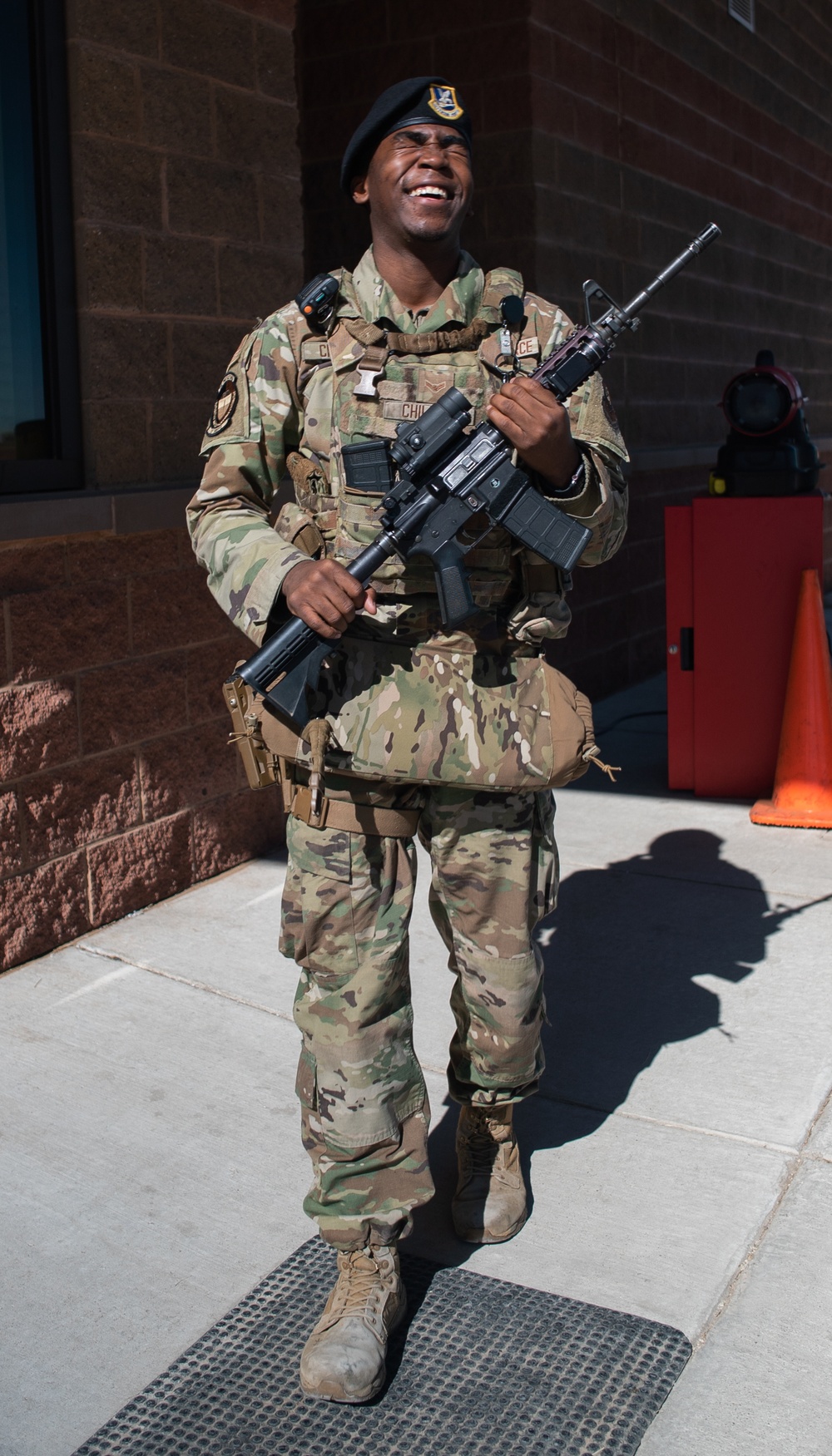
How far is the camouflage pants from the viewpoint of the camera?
7.61ft

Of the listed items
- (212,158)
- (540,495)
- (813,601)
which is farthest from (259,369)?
(813,601)

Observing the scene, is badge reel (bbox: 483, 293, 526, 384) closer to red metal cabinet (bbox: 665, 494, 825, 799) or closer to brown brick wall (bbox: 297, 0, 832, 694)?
red metal cabinet (bbox: 665, 494, 825, 799)

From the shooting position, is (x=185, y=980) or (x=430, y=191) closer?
(x=430, y=191)

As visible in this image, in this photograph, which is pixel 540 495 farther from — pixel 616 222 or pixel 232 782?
pixel 616 222

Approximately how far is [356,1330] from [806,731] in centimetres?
335

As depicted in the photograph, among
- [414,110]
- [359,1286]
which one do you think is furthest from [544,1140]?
[414,110]

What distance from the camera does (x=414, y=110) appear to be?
2.30 m

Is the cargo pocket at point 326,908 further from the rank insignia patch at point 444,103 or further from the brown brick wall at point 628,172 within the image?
the brown brick wall at point 628,172

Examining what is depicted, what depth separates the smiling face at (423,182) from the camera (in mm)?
2273

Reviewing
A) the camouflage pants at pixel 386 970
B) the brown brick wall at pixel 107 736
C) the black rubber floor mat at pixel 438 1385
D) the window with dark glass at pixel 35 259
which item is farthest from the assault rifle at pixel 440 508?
the window with dark glass at pixel 35 259

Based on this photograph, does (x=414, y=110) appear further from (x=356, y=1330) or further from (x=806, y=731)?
(x=806, y=731)

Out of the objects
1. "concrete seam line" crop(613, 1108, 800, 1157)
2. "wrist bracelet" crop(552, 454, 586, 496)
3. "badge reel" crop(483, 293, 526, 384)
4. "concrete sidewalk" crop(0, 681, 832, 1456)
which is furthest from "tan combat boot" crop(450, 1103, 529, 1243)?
"badge reel" crop(483, 293, 526, 384)

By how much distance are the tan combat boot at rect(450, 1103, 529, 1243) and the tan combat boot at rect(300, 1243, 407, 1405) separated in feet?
0.88

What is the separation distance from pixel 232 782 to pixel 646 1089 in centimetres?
191
